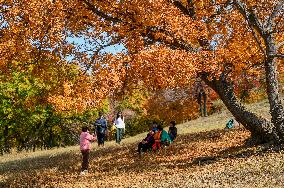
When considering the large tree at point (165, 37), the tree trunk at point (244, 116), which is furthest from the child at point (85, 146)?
the tree trunk at point (244, 116)

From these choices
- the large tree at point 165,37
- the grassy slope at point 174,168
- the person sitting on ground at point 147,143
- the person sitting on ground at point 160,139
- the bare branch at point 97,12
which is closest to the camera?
the grassy slope at point 174,168

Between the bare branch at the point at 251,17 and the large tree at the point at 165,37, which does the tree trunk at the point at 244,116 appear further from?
the bare branch at the point at 251,17

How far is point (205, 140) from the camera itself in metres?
24.3

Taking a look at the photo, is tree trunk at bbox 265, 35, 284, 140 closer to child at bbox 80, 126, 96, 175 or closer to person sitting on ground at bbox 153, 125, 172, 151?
person sitting on ground at bbox 153, 125, 172, 151

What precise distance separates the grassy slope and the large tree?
8.33ft

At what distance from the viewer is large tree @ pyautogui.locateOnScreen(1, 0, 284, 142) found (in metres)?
16.0

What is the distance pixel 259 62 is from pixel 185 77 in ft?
17.2

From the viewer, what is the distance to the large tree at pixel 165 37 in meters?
16.0

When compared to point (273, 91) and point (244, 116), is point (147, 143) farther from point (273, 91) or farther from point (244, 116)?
point (273, 91)

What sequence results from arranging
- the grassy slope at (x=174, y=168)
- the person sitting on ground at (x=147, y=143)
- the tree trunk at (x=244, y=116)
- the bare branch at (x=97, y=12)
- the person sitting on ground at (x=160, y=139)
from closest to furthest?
the grassy slope at (x=174, y=168) < the bare branch at (x=97, y=12) < the tree trunk at (x=244, y=116) < the person sitting on ground at (x=147, y=143) < the person sitting on ground at (x=160, y=139)

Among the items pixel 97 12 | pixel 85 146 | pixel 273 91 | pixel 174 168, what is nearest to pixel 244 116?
pixel 273 91

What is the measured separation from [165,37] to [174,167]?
4.99m

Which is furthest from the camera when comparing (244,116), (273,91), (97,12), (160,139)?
(160,139)

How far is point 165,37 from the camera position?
17828 millimetres
